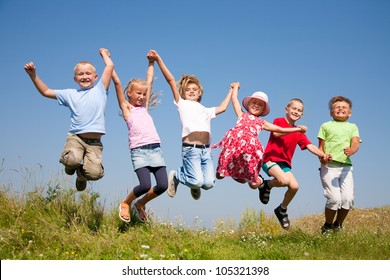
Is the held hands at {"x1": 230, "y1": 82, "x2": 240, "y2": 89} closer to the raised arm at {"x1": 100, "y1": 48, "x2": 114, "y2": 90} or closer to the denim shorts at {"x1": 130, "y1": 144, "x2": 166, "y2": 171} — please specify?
the denim shorts at {"x1": 130, "y1": 144, "x2": 166, "y2": 171}

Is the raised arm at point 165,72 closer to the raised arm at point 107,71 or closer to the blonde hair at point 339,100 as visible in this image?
the raised arm at point 107,71

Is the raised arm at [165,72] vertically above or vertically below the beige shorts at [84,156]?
above

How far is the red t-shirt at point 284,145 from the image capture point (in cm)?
831

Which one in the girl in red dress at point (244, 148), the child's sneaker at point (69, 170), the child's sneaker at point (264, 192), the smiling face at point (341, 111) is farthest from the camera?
the smiling face at point (341, 111)

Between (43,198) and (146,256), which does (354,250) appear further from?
(43,198)

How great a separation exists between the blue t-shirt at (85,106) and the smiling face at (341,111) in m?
4.38

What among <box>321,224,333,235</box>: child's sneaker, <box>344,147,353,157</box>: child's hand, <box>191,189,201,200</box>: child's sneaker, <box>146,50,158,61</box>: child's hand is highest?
<box>146,50,158,61</box>: child's hand

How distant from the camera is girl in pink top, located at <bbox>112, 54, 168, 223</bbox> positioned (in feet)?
25.1

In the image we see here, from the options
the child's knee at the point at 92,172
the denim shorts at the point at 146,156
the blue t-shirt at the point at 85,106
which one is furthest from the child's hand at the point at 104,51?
the child's knee at the point at 92,172

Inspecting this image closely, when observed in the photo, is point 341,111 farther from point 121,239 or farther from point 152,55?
point 121,239

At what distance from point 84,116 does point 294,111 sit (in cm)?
381

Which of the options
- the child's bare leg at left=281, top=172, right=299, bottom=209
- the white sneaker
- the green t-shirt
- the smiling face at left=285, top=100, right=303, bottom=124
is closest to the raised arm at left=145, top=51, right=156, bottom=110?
the white sneaker

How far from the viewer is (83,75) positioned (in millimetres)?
7797

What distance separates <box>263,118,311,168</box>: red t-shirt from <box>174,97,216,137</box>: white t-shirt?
1192 mm
